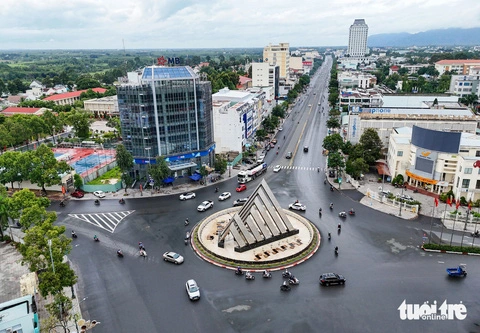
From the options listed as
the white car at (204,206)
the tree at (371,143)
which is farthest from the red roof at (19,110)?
the tree at (371,143)

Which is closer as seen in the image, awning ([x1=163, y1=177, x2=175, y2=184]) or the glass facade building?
the glass facade building

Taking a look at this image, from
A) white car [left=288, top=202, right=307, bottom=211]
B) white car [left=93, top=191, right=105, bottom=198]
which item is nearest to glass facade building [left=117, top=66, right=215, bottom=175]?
white car [left=93, top=191, right=105, bottom=198]

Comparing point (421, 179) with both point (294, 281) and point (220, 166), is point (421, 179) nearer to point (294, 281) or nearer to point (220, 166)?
point (220, 166)

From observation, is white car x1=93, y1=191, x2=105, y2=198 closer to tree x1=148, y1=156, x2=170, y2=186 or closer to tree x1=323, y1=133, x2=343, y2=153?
tree x1=148, y1=156, x2=170, y2=186

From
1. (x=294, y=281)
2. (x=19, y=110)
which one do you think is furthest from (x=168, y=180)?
(x=19, y=110)

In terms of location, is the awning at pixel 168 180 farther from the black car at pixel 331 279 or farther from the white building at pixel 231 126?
the black car at pixel 331 279

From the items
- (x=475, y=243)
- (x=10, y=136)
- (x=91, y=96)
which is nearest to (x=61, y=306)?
(x=475, y=243)
